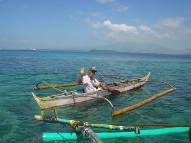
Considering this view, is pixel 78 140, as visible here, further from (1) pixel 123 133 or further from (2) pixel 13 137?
(2) pixel 13 137

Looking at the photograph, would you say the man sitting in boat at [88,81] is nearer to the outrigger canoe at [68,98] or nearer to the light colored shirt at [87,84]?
the light colored shirt at [87,84]

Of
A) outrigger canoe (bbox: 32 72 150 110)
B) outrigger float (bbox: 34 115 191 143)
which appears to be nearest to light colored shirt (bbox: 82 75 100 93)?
outrigger canoe (bbox: 32 72 150 110)

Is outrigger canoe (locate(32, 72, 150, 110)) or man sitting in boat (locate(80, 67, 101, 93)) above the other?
man sitting in boat (locate(80, 67, 101, 93))

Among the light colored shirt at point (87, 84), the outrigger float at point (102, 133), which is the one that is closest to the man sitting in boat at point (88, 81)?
the light colored shirt at point (87, 84)

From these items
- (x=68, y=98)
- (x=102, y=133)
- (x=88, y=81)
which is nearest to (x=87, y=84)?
(x=88, y=81)

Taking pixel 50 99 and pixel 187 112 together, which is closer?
pixel 50 99

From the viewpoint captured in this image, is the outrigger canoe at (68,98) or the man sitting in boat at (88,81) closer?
the outrigger canoe at (68,98)

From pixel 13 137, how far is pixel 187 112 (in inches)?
430

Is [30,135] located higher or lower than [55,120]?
lower

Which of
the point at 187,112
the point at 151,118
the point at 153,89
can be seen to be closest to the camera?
the point at 151,118

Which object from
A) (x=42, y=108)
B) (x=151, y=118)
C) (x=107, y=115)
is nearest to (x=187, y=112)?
(x=151, y=118)

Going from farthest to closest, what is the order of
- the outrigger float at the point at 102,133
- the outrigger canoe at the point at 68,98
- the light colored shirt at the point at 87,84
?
the light colored shirt at the point at 87,84 < the outrigger canoe at the point at 68,98 < the outrigger float at the point at 102,133

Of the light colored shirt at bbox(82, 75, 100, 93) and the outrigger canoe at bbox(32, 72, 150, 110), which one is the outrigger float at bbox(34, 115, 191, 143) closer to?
the outrigger canoe at bbox(32, 72, 150, 110)

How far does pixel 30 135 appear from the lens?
1218cm
